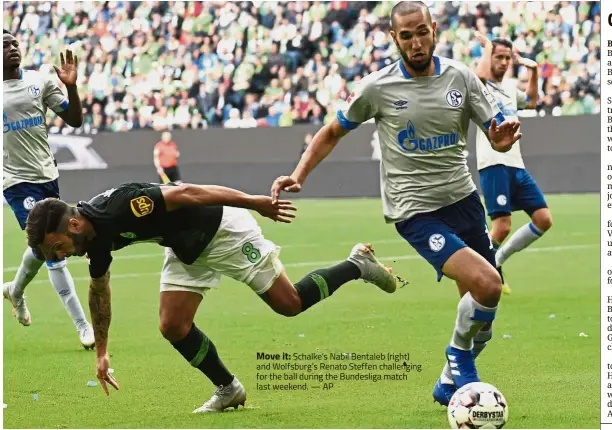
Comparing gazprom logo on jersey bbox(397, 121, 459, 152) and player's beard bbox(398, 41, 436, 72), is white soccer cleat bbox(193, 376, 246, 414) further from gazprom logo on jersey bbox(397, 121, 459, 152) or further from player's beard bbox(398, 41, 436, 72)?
player's beard bbox(398, 41, 436, 72)

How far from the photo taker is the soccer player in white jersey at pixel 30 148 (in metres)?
9.71

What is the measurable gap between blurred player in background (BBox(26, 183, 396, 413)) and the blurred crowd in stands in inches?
779

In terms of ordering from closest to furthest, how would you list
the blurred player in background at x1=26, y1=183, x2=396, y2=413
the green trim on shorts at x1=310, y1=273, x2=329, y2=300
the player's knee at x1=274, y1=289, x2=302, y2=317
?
the blurred player in background at x1=26, y1=183, x2=396, y2=413 → the player's knee at x1=274, y1=289, x2=302, y2=317 → the green trim on shorts at x1=310, y1=273, x2=329, y2=300

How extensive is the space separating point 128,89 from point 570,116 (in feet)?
41.2

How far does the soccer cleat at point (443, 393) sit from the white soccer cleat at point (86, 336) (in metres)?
3.72

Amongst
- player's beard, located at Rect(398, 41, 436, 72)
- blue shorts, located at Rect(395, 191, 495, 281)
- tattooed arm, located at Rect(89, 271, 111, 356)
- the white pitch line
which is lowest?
the white pitch line

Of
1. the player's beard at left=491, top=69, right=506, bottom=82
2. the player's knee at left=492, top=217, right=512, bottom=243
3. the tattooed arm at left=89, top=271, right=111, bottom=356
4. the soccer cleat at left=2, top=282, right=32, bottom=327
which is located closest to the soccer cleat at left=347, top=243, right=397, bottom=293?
the tattooed arm at left=89, top=271, right=111, bottom=356

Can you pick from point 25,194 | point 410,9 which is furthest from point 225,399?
point 25,194

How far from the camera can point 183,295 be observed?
691 cm

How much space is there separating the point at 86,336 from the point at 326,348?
6.71ft

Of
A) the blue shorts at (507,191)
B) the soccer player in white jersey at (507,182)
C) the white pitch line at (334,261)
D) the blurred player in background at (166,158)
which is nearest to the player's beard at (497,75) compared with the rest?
the soccer player in white jersey at (507,182)

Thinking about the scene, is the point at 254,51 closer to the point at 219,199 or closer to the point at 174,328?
the point at 174,328

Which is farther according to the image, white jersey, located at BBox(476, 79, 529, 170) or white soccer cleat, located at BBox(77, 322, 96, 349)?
white jersey, located at BBox(476, 79, 529, 170)

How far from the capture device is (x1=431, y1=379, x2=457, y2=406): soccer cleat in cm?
660
